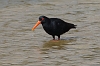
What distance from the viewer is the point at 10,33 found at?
555 inches

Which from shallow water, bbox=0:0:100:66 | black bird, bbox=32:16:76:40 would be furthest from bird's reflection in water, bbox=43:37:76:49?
black bird, bbox=32:16:76:40

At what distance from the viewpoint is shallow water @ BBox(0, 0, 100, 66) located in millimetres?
11180

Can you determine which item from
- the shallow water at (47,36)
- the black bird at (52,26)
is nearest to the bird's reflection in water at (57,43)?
the shallow water at (47,36)

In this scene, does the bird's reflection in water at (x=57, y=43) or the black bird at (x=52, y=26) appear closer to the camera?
the bird's reflection in water at (x=57, y=43)

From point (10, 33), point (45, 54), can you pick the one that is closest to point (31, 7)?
point (10, 33)

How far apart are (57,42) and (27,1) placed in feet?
23.1

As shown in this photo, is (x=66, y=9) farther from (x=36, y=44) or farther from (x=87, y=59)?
(x=87, y=59)

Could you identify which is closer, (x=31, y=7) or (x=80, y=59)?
(x=80, y=59)

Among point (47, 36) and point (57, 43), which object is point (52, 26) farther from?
point (47, 36)

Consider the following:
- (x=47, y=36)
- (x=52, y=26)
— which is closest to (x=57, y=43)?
(x=52, y=26)

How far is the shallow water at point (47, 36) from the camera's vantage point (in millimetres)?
11180

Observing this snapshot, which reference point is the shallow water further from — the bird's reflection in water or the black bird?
the black bird

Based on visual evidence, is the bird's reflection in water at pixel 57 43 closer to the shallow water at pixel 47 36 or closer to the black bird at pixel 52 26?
the shallow water at pixel 47 36

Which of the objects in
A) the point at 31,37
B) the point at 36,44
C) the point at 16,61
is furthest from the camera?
the point at 31,37
